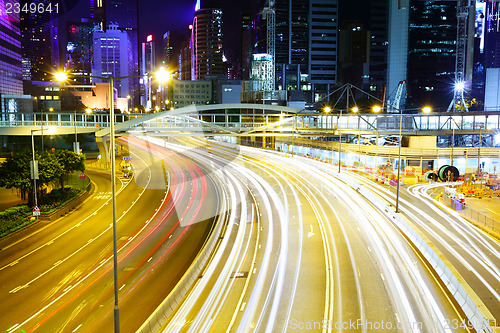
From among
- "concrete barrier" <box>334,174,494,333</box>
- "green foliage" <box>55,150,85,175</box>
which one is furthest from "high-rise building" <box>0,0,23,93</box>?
"concrete barrier" <box>334,174,494,333</box>

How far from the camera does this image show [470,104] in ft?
472

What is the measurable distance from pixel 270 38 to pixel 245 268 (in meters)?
152

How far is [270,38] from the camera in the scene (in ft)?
536

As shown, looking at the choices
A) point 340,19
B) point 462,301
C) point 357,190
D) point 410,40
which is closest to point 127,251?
point 462,301

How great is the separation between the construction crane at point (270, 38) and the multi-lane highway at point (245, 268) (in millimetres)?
114199

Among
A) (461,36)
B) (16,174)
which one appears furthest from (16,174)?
(461,36)

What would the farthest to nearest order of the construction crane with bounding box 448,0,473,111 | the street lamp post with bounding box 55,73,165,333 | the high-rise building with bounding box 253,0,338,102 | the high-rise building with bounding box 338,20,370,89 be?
the high-rise building with bounding box 338,20,370,89, the high-rise building with bounding box 253,0,338,102, the construction crane with bounding box 448,0,473,111, the street lamp post with bounding box 55,73,165,333

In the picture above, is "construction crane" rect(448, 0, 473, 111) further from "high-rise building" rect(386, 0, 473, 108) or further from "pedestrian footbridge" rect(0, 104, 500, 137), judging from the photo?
"pedestrian footbridge" rect(0, 104, 500, 137)

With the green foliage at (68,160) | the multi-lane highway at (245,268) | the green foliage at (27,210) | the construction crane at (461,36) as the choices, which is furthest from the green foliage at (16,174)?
the construction crane at (461,36)

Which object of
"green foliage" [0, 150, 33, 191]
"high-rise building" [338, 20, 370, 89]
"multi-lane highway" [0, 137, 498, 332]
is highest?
"high-rise building" [338, 20, 370, 89]

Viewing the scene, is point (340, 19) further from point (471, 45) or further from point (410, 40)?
point (471, 45)

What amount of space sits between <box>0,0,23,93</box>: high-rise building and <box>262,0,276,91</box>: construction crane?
7820 cm

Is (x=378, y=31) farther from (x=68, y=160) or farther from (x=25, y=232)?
(x=25, y=232)

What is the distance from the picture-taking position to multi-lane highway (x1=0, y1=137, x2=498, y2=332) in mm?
16606
